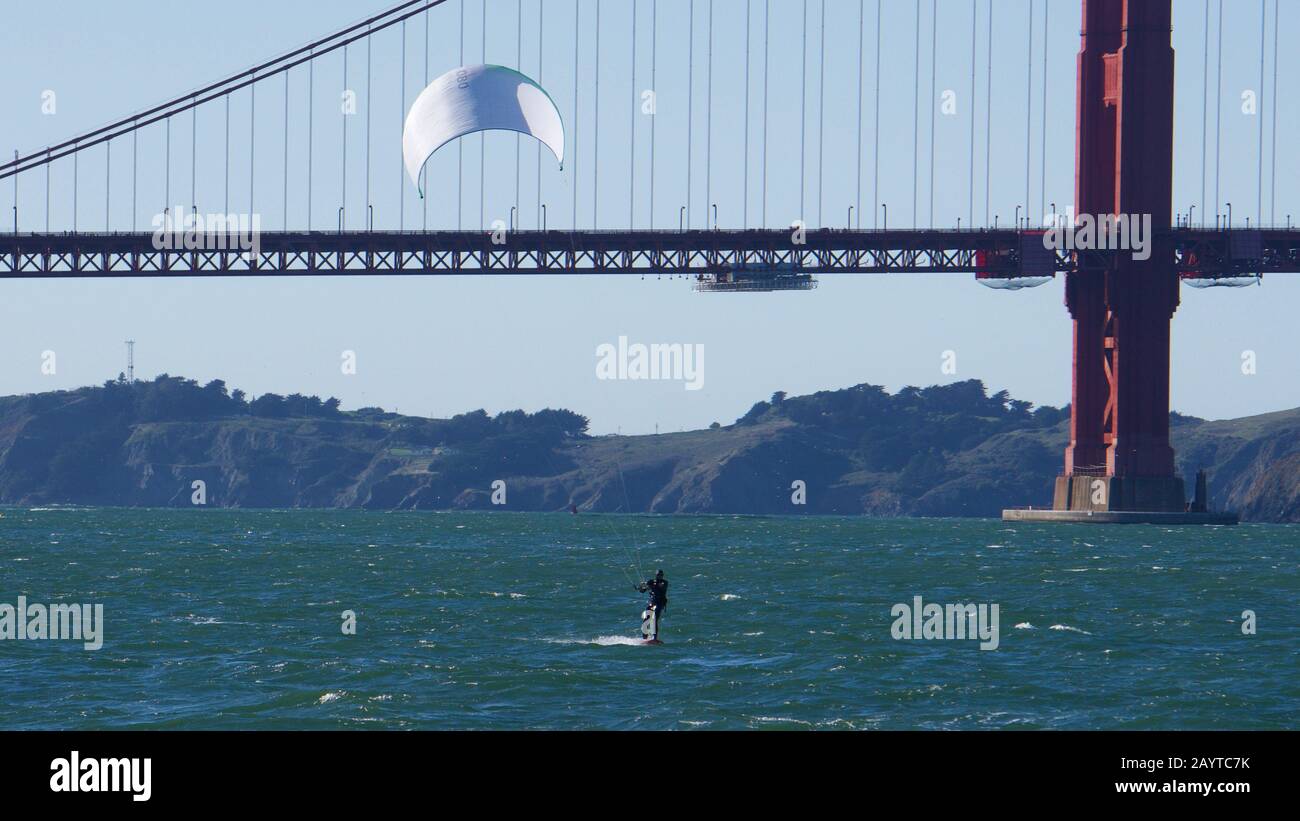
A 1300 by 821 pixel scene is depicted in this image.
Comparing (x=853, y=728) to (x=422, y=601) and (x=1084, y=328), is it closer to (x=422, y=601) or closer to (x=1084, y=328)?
(x=422, y=601)

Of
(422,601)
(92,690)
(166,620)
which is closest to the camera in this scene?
(92,690)

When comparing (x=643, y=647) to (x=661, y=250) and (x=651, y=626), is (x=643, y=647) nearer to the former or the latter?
(x=651, y=626)

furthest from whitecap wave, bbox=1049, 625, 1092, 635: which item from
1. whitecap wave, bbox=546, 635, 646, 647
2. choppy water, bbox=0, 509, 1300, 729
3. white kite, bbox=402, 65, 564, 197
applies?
white kite, bbox=402, 65, 564, 197

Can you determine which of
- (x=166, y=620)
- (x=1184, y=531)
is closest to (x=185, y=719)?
(x=166, y=620)

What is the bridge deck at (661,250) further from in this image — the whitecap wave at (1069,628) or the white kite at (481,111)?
the whitecap wave at (1069,628)

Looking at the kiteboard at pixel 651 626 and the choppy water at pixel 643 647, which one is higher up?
the kiteboard at pixel 651 626

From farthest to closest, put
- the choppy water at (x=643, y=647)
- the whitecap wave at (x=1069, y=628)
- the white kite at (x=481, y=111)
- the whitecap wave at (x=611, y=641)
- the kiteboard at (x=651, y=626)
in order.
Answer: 1. the white kite at (x=481, y=111)
2. the whitecap wave at (x=1069, y=628)
3. the whitecap wave at (x=611, y=641)
4. the kiteboard at (x=651, y=626)
5. the choppy water at (x=643, y=647)

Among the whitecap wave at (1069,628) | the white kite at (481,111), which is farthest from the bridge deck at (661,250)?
the whitecap wave at (1069,628)
